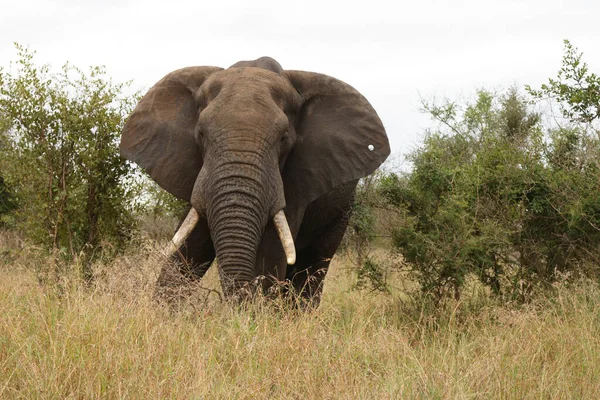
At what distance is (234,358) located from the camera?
520 cm

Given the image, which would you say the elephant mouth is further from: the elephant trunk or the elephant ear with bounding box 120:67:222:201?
the elephant ear with bounding box 120:67:222:201

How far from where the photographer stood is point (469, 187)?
8.73 metres

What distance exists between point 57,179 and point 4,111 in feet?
2.90

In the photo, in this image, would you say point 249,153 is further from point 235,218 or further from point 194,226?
point 194,226

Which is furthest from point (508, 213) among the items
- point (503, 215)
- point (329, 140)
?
point (329, 140)

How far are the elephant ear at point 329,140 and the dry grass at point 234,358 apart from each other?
1.69m

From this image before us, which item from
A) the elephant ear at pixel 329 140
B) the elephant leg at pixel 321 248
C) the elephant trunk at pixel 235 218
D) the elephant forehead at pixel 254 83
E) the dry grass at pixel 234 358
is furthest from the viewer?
the elephant leg at pixel 321 248

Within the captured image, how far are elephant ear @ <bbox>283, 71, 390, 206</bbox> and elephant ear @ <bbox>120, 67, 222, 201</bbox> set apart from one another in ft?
2.94

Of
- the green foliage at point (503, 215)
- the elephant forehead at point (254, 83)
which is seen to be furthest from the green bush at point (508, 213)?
the elephant forehead at point (254, 83)

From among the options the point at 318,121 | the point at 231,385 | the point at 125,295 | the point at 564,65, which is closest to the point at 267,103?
the point at 318,121

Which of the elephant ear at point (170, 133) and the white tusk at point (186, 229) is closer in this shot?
the white tusk at point (186, 229)

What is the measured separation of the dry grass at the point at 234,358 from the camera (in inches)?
174

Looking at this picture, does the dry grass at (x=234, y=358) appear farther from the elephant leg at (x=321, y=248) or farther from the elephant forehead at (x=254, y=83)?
the elephant leg at (x=321, y=248)

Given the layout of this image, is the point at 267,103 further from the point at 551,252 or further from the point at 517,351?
the point at 551,252
